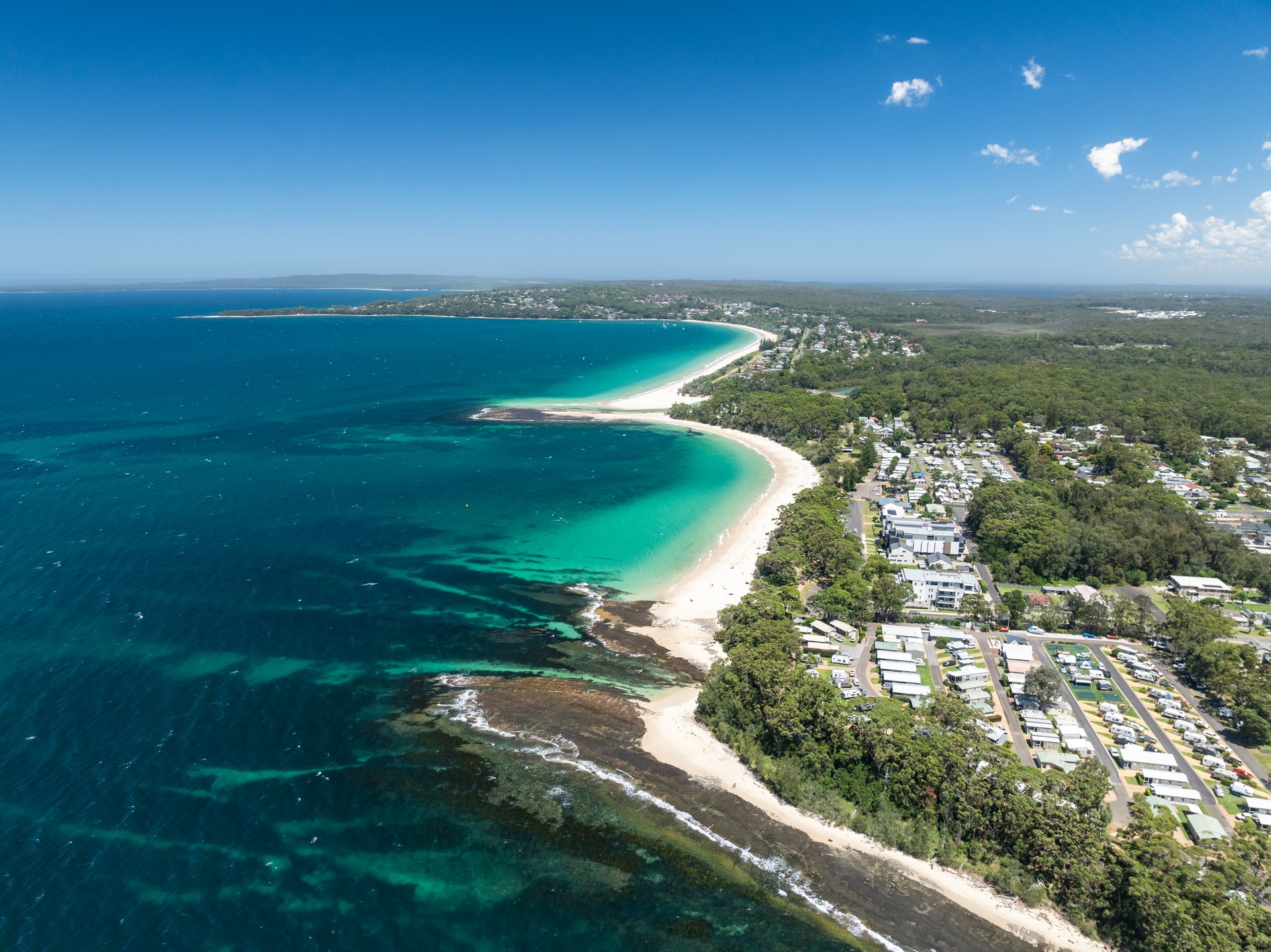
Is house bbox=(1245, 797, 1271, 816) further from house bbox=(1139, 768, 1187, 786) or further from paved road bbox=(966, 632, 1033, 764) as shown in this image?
paved road bbox=(966, 632, 1033, 764)

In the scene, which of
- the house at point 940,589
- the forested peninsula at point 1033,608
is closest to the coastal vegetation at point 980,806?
the forested peninsula at point 1033,608

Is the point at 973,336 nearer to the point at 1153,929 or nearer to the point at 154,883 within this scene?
the point at 1153,929

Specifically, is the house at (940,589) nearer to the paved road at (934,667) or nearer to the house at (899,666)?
the paved road at (934,667)

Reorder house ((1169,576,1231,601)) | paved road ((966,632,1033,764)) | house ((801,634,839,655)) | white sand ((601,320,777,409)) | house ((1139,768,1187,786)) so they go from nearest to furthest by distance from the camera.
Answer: house ((1139,768,1187,786))
paved road ((966,632,1033,764))
house ((801,634,839,655))
house ((1169,576,1231,601))
white sand ((601,320,777,409))

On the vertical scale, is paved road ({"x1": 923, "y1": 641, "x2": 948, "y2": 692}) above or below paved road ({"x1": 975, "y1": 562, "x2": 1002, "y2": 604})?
below

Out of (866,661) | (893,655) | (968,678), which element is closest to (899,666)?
(893,655)

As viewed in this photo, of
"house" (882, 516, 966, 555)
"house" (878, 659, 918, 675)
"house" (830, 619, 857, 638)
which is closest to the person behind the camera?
"house" (878, 659, 918, 675)

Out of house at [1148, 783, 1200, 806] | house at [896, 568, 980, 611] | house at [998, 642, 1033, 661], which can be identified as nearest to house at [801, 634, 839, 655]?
house at [896, 568, 980, 611]

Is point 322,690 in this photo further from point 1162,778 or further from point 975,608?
point 1162,778
